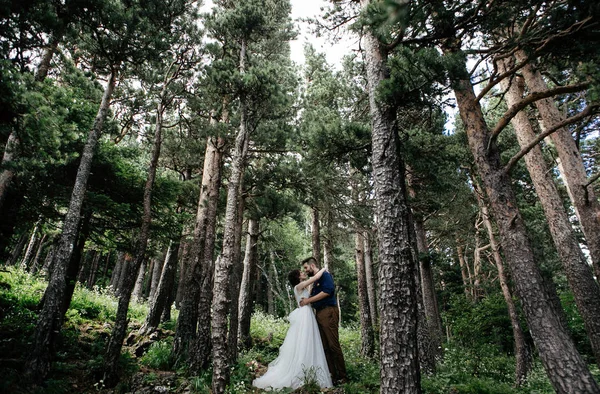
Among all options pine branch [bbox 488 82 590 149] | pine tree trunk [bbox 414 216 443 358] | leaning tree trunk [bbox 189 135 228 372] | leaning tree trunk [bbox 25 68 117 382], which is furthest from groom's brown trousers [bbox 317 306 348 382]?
leaning tree trunk [bbox 25 68 117 382]

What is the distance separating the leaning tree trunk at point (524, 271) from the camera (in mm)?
3934

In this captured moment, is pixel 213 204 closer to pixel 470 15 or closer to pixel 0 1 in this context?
pixel 0 1

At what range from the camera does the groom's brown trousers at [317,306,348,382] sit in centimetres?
574

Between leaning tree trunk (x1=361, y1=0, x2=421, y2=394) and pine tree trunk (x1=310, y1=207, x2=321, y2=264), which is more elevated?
pine tree trunk (x1=310, y1=207, x2=321, y2=264)

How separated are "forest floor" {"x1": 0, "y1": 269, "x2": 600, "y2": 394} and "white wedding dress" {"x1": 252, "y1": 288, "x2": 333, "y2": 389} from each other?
0.32 metres

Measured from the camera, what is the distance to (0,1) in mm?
4402

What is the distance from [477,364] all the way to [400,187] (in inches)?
312

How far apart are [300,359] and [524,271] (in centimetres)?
423

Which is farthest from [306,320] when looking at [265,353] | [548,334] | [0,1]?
[0,1]

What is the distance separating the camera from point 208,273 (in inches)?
298

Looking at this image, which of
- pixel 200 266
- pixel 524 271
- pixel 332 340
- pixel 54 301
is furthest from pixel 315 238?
pixel 54 301

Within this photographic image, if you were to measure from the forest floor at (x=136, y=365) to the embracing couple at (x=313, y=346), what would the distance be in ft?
1.13

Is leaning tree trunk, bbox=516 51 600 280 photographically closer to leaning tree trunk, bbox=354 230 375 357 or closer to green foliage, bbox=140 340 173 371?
leaning tree trunk, bbox=354 230 375 357

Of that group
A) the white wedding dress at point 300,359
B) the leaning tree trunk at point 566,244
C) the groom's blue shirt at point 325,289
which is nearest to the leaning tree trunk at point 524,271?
the leaning tree trunk at point 566,244
